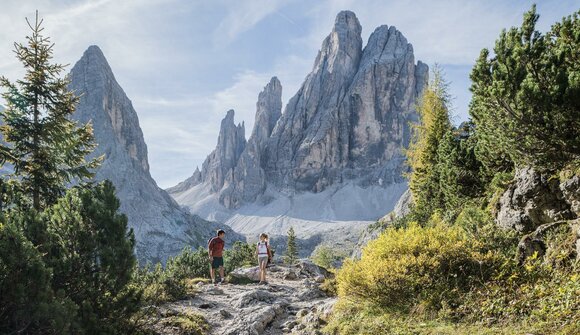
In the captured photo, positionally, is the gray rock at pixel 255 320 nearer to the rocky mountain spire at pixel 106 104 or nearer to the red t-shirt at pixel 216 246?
the red t-shirt at pixel 216 246

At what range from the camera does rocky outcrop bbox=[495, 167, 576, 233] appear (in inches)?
362

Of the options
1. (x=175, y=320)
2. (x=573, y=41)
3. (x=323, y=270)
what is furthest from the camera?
(x=323, y=270)

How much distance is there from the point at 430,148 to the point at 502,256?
61.6 ft

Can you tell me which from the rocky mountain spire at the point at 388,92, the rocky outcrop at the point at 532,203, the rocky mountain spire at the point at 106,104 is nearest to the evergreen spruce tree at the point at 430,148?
the rocky outcrop at the point at 532,203

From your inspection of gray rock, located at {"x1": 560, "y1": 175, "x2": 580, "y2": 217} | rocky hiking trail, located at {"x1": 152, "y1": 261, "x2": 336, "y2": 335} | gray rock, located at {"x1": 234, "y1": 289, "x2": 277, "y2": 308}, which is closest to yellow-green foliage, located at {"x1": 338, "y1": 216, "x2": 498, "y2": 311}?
rocky hiking trail, located at {"x1": 152, "y1": 261, "x2": 336, "y2": 335}

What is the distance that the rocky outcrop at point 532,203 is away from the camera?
9.20m

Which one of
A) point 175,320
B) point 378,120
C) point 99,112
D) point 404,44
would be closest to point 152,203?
point 99,112

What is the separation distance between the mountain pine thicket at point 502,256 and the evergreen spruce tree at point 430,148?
12.4 meters

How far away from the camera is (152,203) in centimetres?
16025

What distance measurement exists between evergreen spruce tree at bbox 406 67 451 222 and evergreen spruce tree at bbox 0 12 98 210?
60.1ft

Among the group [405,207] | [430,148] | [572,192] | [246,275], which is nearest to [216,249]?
→ [246,275]

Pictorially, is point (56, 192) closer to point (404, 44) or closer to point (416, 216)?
point (416, 216)

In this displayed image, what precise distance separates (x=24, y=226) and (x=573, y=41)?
12314 millimetres

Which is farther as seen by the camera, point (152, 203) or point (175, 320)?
point (152, 203)
